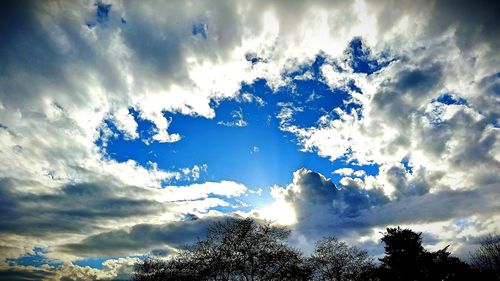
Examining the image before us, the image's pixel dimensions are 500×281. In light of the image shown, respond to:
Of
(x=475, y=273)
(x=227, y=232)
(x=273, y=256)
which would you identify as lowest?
(x=475, y=273)

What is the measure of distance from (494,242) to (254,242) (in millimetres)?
56374

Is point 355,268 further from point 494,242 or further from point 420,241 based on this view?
point 494,242

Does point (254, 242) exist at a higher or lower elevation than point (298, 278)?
higher

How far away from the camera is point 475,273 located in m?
41.0

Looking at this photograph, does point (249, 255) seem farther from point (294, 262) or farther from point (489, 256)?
point (489, 256)

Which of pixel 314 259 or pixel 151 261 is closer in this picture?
pixel 314 259

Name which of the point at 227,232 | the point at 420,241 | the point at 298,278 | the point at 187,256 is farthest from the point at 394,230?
the point at 187,256

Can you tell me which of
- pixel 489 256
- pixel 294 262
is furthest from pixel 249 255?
pixel 489 256

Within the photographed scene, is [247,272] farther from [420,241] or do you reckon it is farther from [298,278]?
[420,241]

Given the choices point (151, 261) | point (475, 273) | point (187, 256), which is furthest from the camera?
point (151, 261)

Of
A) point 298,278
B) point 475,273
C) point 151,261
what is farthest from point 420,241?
point 151,261

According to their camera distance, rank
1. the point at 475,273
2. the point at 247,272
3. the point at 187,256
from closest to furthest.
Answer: the point at 475,273 → the point at 247,272 → the point at 187,256

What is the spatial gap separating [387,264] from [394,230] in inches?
207

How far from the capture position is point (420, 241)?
4709 cm
